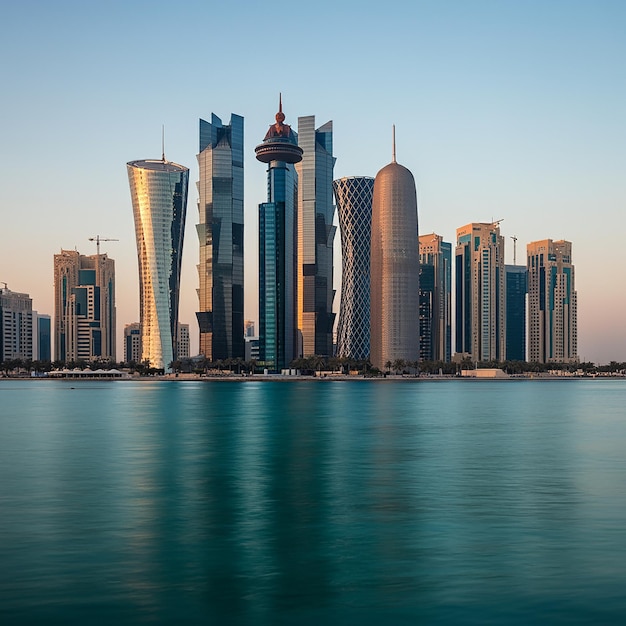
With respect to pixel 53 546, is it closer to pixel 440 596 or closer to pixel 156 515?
pixel 156 515

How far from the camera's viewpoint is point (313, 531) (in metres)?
46.1

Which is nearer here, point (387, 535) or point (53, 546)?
point (53, 546)

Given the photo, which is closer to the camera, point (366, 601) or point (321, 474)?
point (366, 601)

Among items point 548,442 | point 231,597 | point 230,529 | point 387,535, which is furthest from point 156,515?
point 548,442

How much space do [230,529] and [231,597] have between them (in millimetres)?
14050

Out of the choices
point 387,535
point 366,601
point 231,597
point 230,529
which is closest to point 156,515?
point 230,529

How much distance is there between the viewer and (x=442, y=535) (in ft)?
148

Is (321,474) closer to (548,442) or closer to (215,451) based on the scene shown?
(215,451)

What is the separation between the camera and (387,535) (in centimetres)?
4481

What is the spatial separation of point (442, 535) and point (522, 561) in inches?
272

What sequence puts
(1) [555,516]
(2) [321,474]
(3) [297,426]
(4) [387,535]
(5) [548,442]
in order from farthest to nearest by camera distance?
(3) [297,426] → (5) [548,442] → (2) [321,474] → (1) [555,516] → (4) [387,535]

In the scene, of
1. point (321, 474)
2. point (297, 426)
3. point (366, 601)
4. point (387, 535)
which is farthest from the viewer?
point (297, 426)

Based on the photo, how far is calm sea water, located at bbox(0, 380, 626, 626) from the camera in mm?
31672

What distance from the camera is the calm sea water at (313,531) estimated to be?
1247 inches
